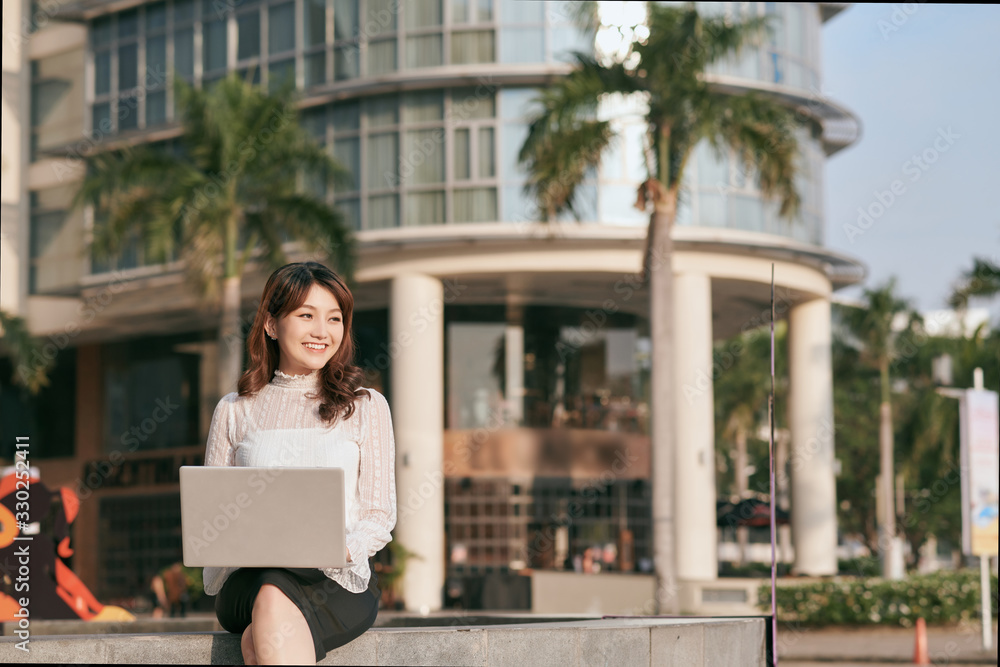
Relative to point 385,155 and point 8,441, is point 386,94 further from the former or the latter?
point 8,441

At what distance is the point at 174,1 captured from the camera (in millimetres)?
31516

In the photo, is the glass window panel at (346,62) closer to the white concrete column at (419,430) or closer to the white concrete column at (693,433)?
the white concrete column at (419,430)

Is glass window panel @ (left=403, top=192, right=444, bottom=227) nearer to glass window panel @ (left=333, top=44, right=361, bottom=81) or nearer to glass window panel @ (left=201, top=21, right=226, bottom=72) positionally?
glass window panel @ (left=333, top=44, right=361, bottom=81)

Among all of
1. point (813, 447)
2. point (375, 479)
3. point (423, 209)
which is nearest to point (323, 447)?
point (375, 479)

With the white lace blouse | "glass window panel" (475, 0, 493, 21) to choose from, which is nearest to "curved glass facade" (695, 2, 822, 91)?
"glass window panel" (475, 0, 493, 21)

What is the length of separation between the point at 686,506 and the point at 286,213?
37.3 ft

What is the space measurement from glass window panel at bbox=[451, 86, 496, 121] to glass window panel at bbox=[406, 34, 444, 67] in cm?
80

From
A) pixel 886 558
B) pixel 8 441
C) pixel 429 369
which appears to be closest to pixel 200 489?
pixel 429 369

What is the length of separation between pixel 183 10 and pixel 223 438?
93.7ft

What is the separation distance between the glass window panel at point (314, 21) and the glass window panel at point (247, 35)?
4.82ft

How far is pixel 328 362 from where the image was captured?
4742mm

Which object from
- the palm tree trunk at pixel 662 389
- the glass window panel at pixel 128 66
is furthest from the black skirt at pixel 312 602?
the glass window panel at pixel 128 66

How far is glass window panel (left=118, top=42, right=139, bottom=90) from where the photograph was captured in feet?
104

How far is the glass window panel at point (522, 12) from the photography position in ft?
91.2
